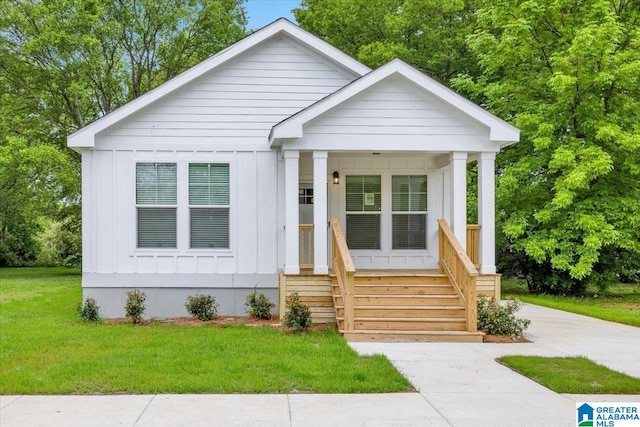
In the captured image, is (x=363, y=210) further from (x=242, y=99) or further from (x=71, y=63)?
(x=71, y=63)

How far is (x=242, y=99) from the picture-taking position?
11.8 m

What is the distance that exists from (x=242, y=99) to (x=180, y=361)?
6208mm

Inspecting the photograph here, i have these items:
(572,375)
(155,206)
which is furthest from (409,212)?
(572,375)

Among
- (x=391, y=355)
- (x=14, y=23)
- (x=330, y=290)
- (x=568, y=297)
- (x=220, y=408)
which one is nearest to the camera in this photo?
(x=220, y=408)

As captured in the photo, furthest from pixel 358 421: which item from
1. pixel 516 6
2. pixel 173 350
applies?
pixel 516 6

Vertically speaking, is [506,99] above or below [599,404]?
above

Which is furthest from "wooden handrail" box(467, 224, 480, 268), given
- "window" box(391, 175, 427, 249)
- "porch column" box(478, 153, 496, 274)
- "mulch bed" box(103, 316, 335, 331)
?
"mulch bed" box(103, 316, 335, 331)

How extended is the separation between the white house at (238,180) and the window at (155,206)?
0.07 feet

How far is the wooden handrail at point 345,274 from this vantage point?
29.6ft

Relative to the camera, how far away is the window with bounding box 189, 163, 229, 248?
11492 mm

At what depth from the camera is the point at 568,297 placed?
18094mm

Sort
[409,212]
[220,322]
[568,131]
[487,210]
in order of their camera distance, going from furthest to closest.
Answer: [568,131], [409,212], [487,210], [220,322]

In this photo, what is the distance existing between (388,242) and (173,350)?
5709 mm

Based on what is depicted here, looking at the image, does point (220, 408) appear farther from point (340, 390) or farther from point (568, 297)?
point (568, 297)
